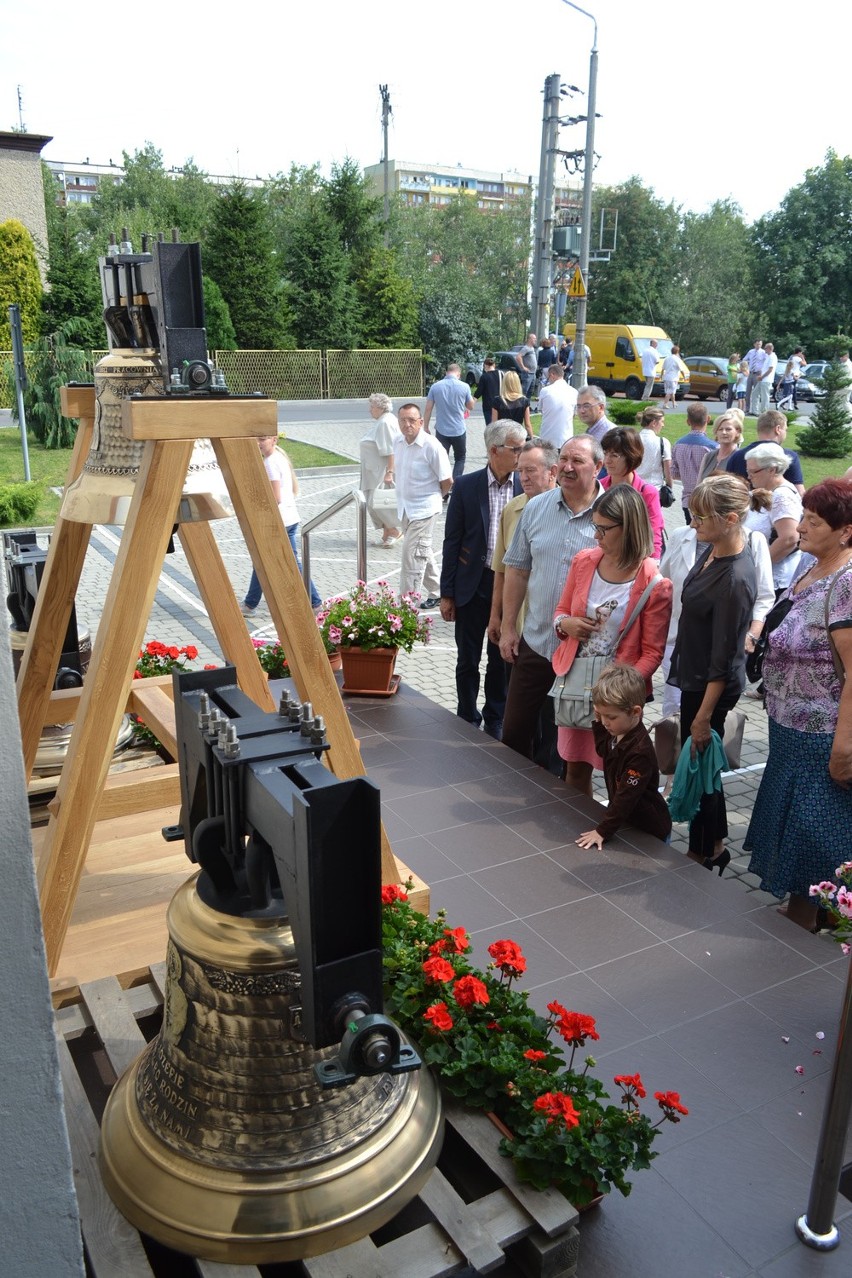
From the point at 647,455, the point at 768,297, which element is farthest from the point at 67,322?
the point at 768,297

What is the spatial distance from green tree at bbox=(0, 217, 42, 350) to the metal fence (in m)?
5.44

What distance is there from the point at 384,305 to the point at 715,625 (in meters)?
33.5

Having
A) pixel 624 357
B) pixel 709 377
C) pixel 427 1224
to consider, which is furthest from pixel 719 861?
pixel 709 377

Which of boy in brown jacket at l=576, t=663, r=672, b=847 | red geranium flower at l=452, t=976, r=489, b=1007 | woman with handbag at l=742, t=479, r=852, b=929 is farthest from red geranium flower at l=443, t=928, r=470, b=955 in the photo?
woman with handbag at l=742, t=479, r=852, b=929

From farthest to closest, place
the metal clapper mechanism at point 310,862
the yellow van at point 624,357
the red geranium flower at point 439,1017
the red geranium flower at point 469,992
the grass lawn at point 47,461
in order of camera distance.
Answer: the yellow van at point 624,357
the grass lawn at point 47,461
the red geranium flower at point 469,992
the red geranium flower at point 439,1017
the metal clapper mechanism at point 310,862

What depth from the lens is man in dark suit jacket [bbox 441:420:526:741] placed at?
6949 millimetres

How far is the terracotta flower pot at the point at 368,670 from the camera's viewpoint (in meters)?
7.00

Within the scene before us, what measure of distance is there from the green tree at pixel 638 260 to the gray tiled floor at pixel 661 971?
51556mm

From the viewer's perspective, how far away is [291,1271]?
2158mm

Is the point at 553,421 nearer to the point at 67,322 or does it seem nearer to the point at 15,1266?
the point at 15,1266

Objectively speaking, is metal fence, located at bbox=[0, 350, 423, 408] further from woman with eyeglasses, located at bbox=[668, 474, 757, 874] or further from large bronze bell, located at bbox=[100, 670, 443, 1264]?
large bronze bell, located at bbox=[100, 670, 443, 1264]

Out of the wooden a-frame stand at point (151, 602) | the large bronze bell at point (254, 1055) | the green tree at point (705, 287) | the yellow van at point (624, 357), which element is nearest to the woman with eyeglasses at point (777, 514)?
the wooden a-frame stand at point (151, 602)

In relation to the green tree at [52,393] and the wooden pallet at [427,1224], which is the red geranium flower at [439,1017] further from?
the green tree at [52,393]

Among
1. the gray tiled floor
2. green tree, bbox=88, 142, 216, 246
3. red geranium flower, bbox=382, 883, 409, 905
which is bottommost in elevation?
the gray tiled floor
